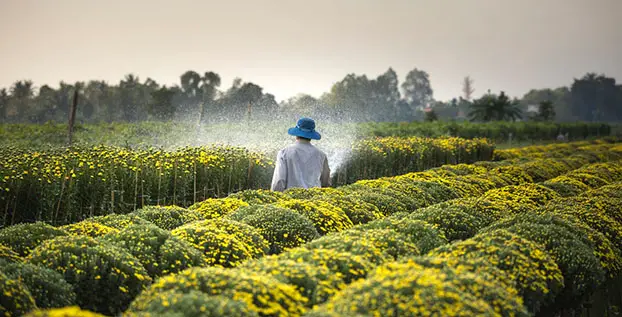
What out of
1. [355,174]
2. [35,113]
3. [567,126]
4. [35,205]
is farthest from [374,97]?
[35,205]

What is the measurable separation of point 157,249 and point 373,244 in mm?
2015

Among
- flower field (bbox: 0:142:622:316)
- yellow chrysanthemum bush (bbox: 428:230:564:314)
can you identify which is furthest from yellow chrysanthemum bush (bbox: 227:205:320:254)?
yellow chrysanthemum bush (bbox: 428:230:564:314)

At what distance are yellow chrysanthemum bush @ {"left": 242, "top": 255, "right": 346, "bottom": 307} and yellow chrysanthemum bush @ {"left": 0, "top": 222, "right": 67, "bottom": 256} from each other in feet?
7.69

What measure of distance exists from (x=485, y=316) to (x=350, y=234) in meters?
2.17

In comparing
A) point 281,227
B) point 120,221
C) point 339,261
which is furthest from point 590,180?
point 120,221

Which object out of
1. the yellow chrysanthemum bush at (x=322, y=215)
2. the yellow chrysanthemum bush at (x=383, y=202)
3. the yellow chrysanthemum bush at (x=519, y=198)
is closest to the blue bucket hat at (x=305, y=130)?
the yellow chrysanthemum bush at (x=383, y=202)

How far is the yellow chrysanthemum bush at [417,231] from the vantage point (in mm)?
6371

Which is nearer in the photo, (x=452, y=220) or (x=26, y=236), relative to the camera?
(x=26, y=236)

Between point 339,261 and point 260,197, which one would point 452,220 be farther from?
point 260,197

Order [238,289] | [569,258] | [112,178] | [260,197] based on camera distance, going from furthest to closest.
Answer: [112,178] < [260,197] < [569,258] < [238,289]

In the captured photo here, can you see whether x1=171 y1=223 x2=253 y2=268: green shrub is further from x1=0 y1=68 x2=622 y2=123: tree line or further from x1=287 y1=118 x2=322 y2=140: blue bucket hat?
x1=0 y1=68 x2=622 y2=123: tree line

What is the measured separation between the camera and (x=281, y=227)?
6.72 meters

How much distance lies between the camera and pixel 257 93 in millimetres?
43594

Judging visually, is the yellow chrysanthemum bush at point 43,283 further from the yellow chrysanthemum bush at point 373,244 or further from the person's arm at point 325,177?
the person's arm at point 325,177
